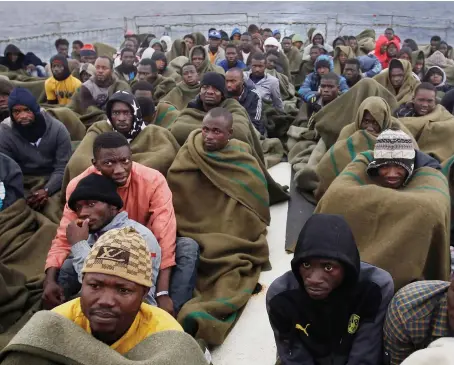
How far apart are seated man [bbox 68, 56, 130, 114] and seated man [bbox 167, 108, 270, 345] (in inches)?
96.0

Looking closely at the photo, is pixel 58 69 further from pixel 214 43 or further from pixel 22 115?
pixel 214 43

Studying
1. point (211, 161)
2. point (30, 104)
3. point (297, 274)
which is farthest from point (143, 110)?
point (297, 274)

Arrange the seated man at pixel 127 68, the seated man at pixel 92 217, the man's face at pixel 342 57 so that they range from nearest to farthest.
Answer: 1. the seated man at pixel 92 217
2. the seated man at pixel 127 68
3. the man's face at pixel 342 57

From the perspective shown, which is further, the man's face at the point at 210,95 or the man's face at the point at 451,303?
the man's face at the point at 210,95

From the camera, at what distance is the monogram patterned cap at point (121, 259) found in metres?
1.62

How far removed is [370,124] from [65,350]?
320 cm

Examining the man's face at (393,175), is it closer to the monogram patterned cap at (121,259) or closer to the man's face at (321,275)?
the man's face at (321,275)

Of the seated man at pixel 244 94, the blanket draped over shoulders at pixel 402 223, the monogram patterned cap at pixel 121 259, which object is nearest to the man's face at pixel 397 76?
the seated man at pixel 244 94

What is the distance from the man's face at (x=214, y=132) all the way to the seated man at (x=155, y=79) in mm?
3275

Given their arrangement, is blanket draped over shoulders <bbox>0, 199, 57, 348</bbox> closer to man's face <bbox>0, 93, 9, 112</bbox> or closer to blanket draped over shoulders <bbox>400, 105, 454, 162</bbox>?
man's face <bbox>0, 93, 9, 112</bbox>

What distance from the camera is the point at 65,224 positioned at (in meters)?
2.79

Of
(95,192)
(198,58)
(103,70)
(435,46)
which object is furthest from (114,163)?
(435,46)

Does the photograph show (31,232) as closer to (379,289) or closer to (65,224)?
(65,224)

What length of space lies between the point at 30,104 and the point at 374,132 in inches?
110
